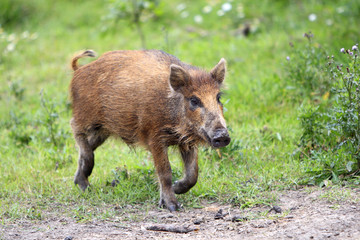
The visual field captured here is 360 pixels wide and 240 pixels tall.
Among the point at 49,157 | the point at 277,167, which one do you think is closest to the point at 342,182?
the point at 277,167

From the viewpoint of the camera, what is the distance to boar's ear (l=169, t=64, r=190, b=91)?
5027 mm

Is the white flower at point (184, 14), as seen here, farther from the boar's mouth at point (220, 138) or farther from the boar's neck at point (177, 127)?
the boar's mouth at point (220, 138)

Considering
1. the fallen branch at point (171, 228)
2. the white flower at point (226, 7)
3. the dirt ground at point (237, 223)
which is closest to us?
the dirt ground at point (237, 223)

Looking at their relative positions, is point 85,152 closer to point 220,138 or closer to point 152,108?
point 152,108

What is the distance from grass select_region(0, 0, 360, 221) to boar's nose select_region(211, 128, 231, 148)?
0.73m

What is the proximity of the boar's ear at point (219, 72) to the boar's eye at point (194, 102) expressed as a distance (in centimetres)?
36

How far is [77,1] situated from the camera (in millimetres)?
12492

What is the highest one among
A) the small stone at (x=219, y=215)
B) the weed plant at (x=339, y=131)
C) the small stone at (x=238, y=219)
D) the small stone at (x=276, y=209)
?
the weed plant at (x=339, y=131)

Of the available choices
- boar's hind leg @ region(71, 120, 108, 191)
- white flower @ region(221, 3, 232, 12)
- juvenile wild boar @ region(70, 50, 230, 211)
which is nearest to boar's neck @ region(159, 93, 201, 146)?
juvenile wild boar @ region(70, 50, 230, 211)

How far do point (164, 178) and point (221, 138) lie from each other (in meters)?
0.91

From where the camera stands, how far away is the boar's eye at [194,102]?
198 inches

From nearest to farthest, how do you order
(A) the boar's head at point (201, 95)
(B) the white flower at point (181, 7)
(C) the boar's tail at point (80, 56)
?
(A) the boar's head at point (201, 95), (C) the boar's tail at point (80, 56), (B) the white flower at point (181, 7)

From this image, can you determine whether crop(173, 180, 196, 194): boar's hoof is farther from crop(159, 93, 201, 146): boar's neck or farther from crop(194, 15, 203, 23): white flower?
crop(194, 15, 203, 23): white flower

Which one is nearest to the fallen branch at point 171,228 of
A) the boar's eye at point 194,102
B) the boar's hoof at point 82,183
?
the boar's eye at point 194,102
